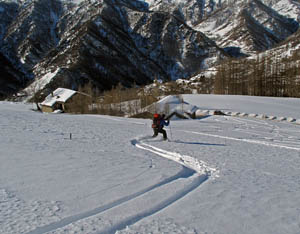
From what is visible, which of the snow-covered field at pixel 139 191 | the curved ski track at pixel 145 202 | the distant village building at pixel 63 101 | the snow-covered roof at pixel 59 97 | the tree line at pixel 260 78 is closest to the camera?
the curved ski track at pixel 145 202

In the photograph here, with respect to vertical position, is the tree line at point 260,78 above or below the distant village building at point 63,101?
above

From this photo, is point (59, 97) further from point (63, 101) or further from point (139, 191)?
point (139, 191)

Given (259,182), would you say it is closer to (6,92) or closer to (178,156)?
(178,156)

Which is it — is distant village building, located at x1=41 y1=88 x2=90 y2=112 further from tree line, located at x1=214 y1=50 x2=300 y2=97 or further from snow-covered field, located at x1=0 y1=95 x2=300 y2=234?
snow-covered field, located at x1=0 y1=95 x2=300 y2=234

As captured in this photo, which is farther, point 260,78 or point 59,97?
point 260,78

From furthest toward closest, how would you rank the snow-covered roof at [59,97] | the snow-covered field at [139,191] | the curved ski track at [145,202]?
the snow-covered roof at [59,97], the snow-covered field at [139,191], the curved ski track at [145,202]

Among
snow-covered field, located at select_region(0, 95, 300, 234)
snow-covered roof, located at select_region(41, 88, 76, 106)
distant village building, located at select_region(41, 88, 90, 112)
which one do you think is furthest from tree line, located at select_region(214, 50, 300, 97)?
snow-covered field, located at select_region(0, 95, 300, 234)

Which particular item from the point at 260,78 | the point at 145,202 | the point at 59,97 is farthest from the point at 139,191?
the point at 260,78

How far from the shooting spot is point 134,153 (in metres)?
9.52

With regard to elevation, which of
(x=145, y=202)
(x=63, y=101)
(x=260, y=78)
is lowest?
(x=145, y=202)

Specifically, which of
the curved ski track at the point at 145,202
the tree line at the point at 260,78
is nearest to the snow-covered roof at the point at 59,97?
the tree line at the point at 260,78

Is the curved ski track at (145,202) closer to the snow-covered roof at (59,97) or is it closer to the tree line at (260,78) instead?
the snow-covered roof at (59,97)

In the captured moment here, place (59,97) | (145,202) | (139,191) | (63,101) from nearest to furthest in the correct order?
1. (145,202)
2. (139,191)
3. (63,101)
4. (59,97)

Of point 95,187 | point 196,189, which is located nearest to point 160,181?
point 196,189
